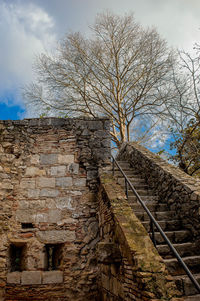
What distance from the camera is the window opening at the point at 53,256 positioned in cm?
443

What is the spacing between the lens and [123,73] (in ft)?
39.4

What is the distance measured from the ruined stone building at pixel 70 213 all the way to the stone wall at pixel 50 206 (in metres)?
0.02

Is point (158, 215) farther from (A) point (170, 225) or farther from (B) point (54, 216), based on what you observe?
(B) point (54, 216)

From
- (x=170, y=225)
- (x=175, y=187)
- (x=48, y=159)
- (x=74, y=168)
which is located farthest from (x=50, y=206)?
(x=175, y=187)

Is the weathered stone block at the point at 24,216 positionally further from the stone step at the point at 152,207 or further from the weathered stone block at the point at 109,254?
the stone step at the point at 152,207

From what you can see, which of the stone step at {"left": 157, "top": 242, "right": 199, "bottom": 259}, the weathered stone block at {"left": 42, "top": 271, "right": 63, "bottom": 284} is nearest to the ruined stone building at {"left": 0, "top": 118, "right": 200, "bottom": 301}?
the weathered stone block at {"left": 42, "top": 271, "right": 63, "bottom": 284}

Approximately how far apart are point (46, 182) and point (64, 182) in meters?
0.42

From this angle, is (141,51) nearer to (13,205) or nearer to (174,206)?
(174,206)

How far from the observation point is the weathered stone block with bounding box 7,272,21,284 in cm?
410

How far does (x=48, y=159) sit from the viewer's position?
5.25 m

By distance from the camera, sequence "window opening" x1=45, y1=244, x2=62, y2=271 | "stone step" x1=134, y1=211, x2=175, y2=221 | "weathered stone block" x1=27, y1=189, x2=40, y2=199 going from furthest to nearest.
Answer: "weathered stone block" x1=27, y1=189, x2=40, y2=199 → "window opening" x1=45, y1=244, x2=62, y2=271 → "stone step" x1=134, y1=211, x2=175, y2=221

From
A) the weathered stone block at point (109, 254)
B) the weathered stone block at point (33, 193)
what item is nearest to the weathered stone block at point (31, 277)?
the weathered stone block at point (33, 193)

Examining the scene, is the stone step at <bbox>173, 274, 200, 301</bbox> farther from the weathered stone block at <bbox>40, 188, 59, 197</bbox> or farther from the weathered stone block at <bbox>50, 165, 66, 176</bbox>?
the weathered stone block at <bbox>50, 165, 66, 176</bbox>

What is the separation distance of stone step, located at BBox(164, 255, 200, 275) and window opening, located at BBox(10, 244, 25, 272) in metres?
2.83
